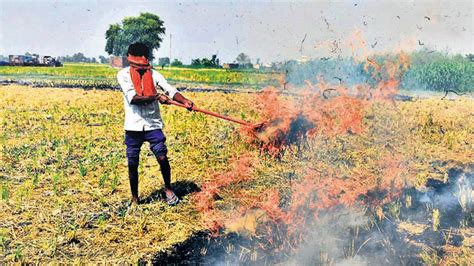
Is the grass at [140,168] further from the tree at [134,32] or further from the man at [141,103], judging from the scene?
the tree at [134,32]

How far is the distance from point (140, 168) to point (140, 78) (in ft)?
6.55

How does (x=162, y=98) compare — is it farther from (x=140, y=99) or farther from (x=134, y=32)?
(x=134, y=32)

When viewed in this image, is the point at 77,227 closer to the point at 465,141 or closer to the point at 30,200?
the point at 30,200

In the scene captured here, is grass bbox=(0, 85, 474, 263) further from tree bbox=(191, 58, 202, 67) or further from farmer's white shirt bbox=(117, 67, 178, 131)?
tree bbox=(191, 58, 202, 67)

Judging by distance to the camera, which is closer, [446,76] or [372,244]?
[372,244]

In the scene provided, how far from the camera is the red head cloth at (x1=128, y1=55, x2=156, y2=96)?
4430 mm

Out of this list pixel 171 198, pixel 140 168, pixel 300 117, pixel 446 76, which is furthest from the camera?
pixel 446 76

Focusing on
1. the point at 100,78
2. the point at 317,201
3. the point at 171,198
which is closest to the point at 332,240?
the point at 317,201

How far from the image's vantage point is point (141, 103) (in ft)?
14.4

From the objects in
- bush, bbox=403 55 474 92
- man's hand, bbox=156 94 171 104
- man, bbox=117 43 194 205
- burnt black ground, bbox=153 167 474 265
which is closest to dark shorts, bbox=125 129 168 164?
man, bbox=117 43 194 205

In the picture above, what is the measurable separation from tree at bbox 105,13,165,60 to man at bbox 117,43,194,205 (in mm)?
63490

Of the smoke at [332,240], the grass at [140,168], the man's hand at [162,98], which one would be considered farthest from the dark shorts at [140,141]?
the smoke at [332,240]

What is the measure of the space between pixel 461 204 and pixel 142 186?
155 inches

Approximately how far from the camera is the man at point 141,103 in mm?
4430
